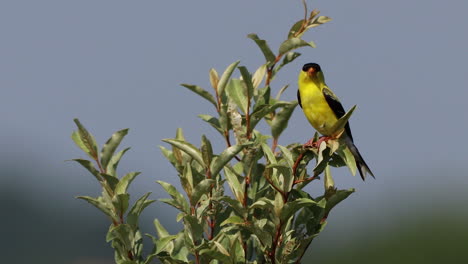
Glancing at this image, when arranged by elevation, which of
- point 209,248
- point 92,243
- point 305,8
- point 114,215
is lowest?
point 92,243

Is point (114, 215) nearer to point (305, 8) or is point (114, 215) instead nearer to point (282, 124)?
point (282, 124)

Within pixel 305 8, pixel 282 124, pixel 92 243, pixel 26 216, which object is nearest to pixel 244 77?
pixel 282 124

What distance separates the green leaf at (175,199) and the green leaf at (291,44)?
166cm

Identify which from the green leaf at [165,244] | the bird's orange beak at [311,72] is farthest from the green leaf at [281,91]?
the bird's orange beak at [311,72]

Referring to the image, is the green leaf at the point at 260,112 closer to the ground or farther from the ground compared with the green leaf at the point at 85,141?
closer to the ground

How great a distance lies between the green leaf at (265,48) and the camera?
7.59m

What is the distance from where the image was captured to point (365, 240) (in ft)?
148

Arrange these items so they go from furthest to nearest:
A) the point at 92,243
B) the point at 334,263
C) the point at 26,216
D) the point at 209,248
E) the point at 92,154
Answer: the point at 26,216, the point at 92,243, the point at 334,263, the point at 92,154, the point at 209,248

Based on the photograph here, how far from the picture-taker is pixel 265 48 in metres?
7.62

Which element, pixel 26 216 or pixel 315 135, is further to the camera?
pixel 26 216

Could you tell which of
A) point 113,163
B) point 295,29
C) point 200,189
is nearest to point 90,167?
point 113,163

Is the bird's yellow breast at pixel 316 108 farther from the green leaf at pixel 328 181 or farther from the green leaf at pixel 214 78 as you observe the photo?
the green leaf at pixel 214 78

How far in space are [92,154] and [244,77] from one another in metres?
1.54

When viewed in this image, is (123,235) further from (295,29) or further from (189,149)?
(295,29)
